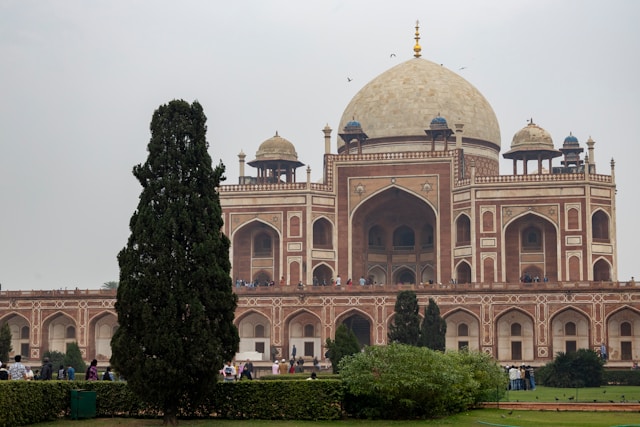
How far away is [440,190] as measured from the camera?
50781 mm

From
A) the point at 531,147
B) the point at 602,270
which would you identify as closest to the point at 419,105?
the point at 531,147

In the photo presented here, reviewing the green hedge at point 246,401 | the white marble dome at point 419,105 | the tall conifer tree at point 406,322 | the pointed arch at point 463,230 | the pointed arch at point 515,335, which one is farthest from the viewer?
the white marble dome at point 419,105

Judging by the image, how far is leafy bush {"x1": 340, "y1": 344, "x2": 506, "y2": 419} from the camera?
2081cm

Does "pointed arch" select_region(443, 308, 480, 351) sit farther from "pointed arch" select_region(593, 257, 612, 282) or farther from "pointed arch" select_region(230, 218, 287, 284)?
"pointed arch" select_region(230, 218, 287, 284)

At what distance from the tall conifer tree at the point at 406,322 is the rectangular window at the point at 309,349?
626 cm

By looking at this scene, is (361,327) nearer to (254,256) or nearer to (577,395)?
(254,256)

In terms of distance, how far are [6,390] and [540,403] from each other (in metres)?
11.2

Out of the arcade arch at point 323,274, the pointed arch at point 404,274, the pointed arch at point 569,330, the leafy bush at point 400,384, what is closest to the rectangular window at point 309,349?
the arcade arch at point 323,274

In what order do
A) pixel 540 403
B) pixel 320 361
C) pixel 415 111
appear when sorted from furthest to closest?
pixel 415 111
pixel 320 361
pixel 540 403

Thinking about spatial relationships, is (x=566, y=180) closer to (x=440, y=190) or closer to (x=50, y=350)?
(x=440, y=190)

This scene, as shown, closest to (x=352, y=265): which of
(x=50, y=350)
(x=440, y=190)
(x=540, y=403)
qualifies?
(x=440, y=190)

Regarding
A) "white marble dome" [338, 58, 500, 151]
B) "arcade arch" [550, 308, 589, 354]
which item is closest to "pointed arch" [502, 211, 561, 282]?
"arcade arch" [550, 308, 589, 354]

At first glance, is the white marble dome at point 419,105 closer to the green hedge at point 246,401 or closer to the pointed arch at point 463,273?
the pointed arch at point 463,273

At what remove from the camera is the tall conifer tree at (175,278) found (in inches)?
806
